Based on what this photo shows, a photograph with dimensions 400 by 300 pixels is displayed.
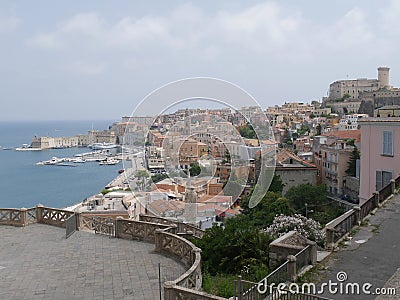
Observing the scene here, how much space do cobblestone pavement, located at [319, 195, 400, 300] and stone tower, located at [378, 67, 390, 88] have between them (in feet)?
413

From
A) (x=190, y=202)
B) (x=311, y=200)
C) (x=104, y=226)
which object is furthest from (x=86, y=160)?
(x=104, y=226)

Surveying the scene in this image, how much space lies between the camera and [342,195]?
135 feet

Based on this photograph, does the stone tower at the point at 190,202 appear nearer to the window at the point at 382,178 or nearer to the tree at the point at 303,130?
the window at the point at 382,178

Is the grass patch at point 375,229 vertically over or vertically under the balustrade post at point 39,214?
over

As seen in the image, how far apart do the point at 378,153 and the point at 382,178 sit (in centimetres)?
91

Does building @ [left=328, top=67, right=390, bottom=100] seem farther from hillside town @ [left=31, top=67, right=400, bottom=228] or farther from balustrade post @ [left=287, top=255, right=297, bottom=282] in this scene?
balustrade post @ [left=287, top=255, right=297, bottom=282]

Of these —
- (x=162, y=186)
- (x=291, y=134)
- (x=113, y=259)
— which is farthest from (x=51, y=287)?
(x=291, y=134)

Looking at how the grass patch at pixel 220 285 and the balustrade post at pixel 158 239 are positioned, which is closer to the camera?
→ the grass patch at pixel 220 285

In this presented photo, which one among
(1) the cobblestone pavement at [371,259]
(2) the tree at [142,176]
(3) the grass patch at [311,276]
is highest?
(2) the tree at [142,176]

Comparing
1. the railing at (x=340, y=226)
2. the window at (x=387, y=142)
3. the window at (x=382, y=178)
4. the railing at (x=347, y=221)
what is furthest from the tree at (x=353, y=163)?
the railing at (x=340, y=226)

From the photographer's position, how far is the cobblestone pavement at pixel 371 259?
6.45m

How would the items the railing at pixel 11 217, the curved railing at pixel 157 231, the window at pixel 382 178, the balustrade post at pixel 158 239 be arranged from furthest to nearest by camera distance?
the window at pixel 382 178 → the railing at pixel 11 217 → the balustrade post at pixel 158 239 → the curved railing at pixel 157 231

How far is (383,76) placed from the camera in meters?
126

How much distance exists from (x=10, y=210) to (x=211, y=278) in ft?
23.5
